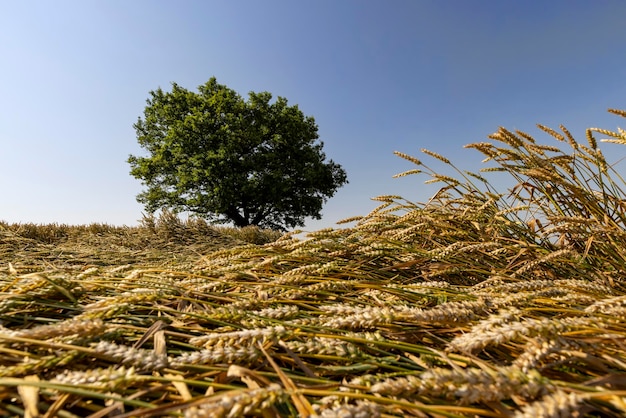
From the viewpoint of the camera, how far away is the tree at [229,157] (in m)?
20.2

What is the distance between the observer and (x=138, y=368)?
71cm

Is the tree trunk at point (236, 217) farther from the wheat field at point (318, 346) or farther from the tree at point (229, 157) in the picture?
the wheat field at point (318, 346)

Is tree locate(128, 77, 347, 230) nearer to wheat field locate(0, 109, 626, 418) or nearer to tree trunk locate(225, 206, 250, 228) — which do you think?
tree trunk locate(225, 206, 250, 228)

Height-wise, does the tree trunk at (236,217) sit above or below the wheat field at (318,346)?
above

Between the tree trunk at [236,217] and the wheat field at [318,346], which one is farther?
the tree trunk at [236,217]

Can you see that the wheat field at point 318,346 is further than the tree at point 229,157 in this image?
No

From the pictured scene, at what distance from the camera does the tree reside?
20.2 metres

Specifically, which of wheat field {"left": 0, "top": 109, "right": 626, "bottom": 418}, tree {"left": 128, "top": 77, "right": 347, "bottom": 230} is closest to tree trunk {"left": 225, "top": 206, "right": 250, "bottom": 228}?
tree {"left": 128, "top": 77, "right": 347, "bottom": 230}

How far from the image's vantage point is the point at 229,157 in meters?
20.3

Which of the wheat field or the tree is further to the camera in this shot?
the tree

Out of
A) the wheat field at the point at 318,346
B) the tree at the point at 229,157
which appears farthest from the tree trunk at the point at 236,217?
the wheat field at the point at 318,346

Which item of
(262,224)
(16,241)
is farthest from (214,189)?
(16,241)

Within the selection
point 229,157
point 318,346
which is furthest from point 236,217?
point 318,346

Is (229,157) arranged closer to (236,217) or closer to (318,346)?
(236,217)
